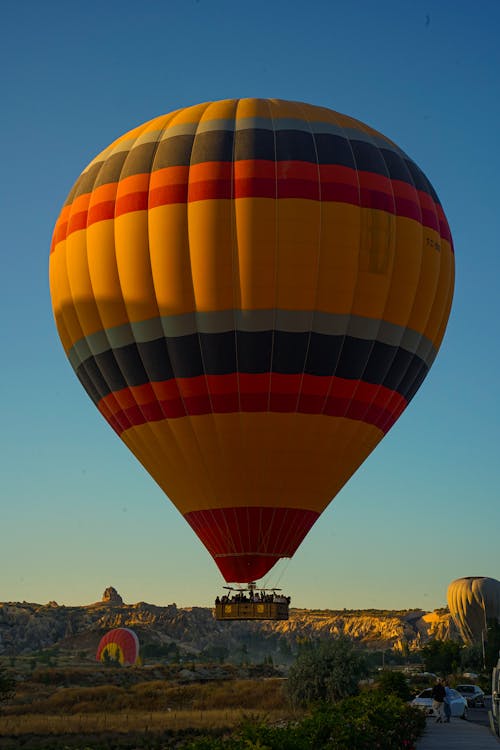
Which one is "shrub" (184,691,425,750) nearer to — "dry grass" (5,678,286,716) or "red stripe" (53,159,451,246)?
"red stripe" (53,159,451,246)

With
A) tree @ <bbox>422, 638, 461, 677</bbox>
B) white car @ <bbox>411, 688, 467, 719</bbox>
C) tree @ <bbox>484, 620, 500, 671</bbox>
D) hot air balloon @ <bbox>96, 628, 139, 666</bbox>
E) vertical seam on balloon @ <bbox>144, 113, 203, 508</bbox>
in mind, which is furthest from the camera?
tree @ <bbox>422, 638, 461, 677</bbox>

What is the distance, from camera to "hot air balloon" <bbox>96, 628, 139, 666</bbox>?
89.9 meters

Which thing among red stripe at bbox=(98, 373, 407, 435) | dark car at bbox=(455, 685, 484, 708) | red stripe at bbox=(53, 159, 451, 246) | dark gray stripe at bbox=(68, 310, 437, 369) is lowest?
dark car at bbox=(455, 685, 484, 708)

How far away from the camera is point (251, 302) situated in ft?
99.0

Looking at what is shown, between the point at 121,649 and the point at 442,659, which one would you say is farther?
the point at 442,659

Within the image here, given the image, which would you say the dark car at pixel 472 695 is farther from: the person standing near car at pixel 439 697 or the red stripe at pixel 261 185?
the red stripe at pixel 261 185

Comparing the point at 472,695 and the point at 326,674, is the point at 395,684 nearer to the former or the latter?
the point at 326,674

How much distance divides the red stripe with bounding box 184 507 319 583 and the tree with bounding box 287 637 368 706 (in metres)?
10.8

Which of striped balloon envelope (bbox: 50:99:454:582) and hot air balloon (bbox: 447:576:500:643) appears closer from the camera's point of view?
striped balloon envelope (bbox: 50:99:454:582)

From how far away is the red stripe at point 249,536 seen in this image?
3183cm

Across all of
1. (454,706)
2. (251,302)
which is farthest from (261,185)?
(454,706)

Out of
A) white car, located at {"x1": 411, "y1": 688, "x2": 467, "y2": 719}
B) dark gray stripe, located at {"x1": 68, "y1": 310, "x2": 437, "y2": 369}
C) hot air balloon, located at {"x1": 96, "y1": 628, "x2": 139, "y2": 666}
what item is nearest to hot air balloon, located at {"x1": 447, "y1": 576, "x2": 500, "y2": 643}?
hot air balloon, located at {"x1": 96, "y1": 628, "x2": 139, "y2": 666}

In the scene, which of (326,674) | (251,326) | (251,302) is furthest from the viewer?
(326,674)

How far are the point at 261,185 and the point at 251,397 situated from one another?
6.77 m
